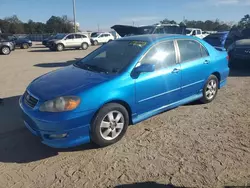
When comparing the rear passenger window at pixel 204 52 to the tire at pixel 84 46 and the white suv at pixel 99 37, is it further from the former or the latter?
the white suv at pixel 99 37

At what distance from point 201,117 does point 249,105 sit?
1425mm

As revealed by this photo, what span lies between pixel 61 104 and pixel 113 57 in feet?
4.82

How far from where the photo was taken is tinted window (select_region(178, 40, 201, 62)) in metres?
4.71

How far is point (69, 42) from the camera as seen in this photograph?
23.4 meters

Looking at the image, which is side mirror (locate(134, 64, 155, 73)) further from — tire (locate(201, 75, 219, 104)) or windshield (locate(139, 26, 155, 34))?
windshield (locate(139, 26, 155, 34))

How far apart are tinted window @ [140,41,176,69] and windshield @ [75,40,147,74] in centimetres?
18

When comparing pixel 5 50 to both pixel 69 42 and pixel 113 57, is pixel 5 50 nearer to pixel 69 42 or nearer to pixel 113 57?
pixel 69 42

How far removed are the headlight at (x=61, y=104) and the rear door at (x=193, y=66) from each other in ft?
7.31

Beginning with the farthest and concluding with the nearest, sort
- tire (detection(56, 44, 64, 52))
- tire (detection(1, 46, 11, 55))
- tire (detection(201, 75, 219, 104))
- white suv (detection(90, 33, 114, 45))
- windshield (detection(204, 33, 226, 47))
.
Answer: white suv (detection(90, 33, 114, 45)), tire (detection(56, 44, 64, 52)), tire (detection(1, 46, 11, 55)), windshield (detection(204, 33, 226, 47)), tire (detection(201, 75, 219, 104))

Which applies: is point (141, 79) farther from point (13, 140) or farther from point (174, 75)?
point (13, 140)

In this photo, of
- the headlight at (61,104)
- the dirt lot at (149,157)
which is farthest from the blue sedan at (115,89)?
the dirt lot at (149,157)

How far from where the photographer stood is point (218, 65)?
547 cm

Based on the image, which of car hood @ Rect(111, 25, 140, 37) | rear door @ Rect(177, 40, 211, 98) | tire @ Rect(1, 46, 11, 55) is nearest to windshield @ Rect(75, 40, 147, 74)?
rear door @ Rect(177, 40, 211, 98)

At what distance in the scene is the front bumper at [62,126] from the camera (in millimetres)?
3215
